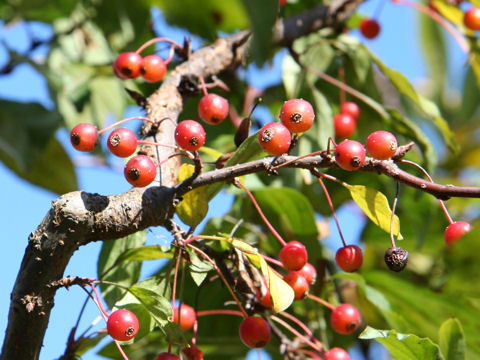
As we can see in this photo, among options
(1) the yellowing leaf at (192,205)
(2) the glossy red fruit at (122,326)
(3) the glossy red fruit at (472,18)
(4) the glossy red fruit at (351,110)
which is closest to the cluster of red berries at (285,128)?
(1) the yellowing leaf at (192,205)

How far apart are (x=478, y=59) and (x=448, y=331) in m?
1.21

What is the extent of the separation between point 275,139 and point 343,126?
970mm

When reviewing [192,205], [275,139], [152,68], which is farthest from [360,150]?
[152,68]

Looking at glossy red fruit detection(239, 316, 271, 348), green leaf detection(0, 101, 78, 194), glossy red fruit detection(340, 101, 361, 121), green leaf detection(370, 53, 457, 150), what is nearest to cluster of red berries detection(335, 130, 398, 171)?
glossy red fruit detection(239, 316, 271, 348)

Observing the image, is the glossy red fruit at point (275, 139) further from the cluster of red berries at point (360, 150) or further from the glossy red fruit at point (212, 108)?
A: the glossy red fruit at point (212, 108)

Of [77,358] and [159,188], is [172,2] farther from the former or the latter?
[77,358]

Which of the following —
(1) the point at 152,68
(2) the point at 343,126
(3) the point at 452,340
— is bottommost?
(3) the point at 452,340

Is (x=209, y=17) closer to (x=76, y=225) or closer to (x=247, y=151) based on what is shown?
(x=247, y=151)

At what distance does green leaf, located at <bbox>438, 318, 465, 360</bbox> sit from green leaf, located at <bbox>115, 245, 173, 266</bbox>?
68 cm

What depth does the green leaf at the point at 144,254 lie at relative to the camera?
158 cm

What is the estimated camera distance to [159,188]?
4.55 ft

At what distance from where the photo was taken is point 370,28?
2684mm

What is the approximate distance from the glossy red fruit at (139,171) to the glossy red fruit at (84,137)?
16cm

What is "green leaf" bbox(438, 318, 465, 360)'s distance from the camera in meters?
1.50
